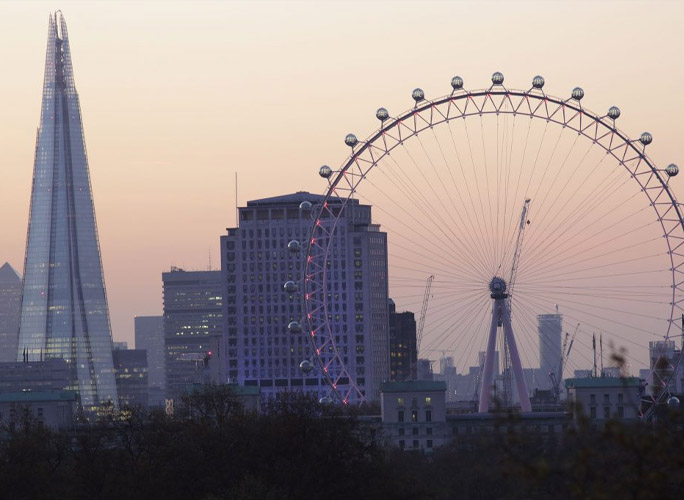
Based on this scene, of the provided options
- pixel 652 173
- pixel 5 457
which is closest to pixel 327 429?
pixel 5 457

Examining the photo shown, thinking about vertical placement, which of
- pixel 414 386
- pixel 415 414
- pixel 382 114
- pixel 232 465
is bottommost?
pixel 232 465

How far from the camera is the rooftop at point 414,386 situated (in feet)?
646

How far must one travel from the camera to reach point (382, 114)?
15188 centimetres

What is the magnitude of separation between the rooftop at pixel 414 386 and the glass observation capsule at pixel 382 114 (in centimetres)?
5185

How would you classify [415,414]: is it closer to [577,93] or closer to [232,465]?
[577,93]

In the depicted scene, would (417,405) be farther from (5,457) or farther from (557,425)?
(5,457)

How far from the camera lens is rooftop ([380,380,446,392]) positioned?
197 metres

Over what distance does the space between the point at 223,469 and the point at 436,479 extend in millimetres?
40894

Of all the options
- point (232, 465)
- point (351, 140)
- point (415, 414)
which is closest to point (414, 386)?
point (415, 414)

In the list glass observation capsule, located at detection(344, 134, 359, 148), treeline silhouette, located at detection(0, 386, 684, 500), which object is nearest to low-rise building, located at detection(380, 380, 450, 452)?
glass observation capsule, located at detection(344, 134, 359, 148)

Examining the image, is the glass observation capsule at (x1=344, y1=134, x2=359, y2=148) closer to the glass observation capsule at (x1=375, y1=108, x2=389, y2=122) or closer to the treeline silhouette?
the glass observation capsule at (x1=375, y1=108, x2=389, y2=122)

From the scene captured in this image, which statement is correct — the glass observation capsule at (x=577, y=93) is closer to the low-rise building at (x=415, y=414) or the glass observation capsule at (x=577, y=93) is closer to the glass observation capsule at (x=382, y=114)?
the glass observation capsule at (x=382, y=114)

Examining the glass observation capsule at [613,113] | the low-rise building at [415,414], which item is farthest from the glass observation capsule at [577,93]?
the low-rise building at [415,414]

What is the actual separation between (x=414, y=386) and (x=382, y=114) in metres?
53.8
